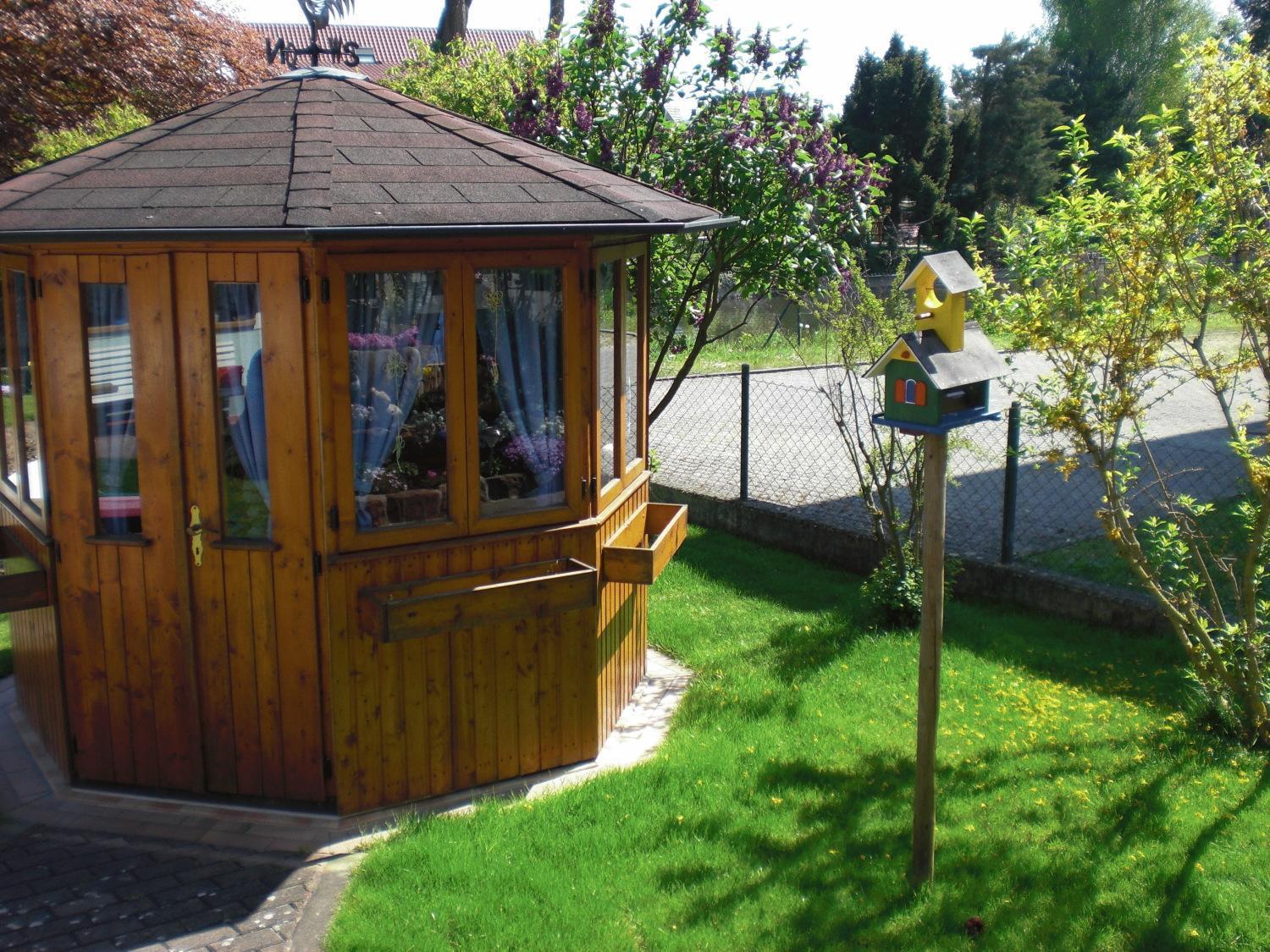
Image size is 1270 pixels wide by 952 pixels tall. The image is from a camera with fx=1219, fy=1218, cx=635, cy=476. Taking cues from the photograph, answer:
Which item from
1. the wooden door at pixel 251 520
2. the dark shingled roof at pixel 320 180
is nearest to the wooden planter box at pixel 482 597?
the wooden door at pixel 251 520

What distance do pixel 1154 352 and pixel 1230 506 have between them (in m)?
4.45

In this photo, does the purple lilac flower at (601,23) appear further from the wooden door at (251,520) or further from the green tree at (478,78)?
the wooden door at (251,520)

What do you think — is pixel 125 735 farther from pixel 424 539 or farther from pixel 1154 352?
pixel 1154 352

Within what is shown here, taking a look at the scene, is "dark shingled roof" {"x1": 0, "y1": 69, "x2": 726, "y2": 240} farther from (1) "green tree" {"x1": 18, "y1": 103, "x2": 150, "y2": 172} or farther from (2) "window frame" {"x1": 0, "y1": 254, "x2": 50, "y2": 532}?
(1) "green tree" {"x1": 18, "y1": 103, "x2": 150, "y2": 172}

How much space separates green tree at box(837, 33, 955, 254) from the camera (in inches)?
1267

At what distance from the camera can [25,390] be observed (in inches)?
234

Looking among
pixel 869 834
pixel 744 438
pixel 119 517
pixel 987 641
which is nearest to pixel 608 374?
pixel 119 517

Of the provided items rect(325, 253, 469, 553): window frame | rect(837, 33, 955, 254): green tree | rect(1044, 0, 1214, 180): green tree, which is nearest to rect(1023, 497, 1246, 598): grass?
rect(325, 253, 469, 553): window frame

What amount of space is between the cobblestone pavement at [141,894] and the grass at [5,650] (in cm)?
218

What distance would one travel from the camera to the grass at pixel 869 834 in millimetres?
4348

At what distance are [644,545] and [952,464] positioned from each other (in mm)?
5347

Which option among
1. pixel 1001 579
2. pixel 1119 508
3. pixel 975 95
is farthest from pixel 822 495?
pixel 975 95

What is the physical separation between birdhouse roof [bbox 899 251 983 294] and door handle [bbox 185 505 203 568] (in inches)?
125

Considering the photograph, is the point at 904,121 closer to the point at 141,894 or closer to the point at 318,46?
the point at 318,46
